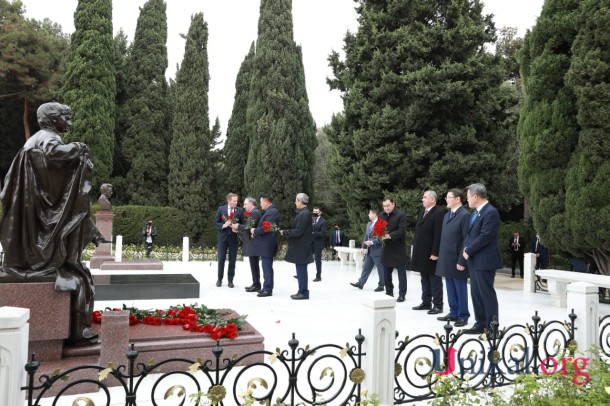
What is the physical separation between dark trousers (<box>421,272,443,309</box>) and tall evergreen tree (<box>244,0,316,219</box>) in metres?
13.5

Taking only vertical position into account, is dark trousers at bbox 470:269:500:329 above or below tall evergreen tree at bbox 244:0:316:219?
below

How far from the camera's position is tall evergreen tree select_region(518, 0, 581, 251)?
962 cm

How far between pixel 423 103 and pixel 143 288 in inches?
390

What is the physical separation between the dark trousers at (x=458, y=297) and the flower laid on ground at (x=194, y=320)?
335 centimetres

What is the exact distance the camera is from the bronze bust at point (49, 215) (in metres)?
4.22

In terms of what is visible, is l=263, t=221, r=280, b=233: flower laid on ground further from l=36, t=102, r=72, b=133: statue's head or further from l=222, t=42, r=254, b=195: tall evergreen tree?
l=222, t=42, r=254, b=195: tall evergreen tree

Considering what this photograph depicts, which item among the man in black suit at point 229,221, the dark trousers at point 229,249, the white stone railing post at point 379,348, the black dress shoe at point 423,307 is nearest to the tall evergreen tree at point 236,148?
the dark trousers at point 229,249

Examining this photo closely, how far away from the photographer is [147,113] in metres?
25.2

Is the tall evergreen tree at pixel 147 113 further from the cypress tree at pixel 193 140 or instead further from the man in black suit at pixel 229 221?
the man in black suit at pixel 229 221

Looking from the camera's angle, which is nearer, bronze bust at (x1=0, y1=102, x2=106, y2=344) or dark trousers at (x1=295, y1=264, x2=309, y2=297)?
bronze bust at (x1=0, y1=102, x2=106, y2=344)

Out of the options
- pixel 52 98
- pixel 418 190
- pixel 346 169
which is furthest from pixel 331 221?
pixel 52 98

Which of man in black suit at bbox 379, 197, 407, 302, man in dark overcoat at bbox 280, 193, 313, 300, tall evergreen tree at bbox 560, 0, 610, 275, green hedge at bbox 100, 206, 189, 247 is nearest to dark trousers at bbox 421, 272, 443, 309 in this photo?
man in black suit at bbox 379, 197, 407, 302

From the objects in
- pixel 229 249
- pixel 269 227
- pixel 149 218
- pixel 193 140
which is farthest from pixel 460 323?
pixel 193 140

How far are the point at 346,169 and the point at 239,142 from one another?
36.5 ft
